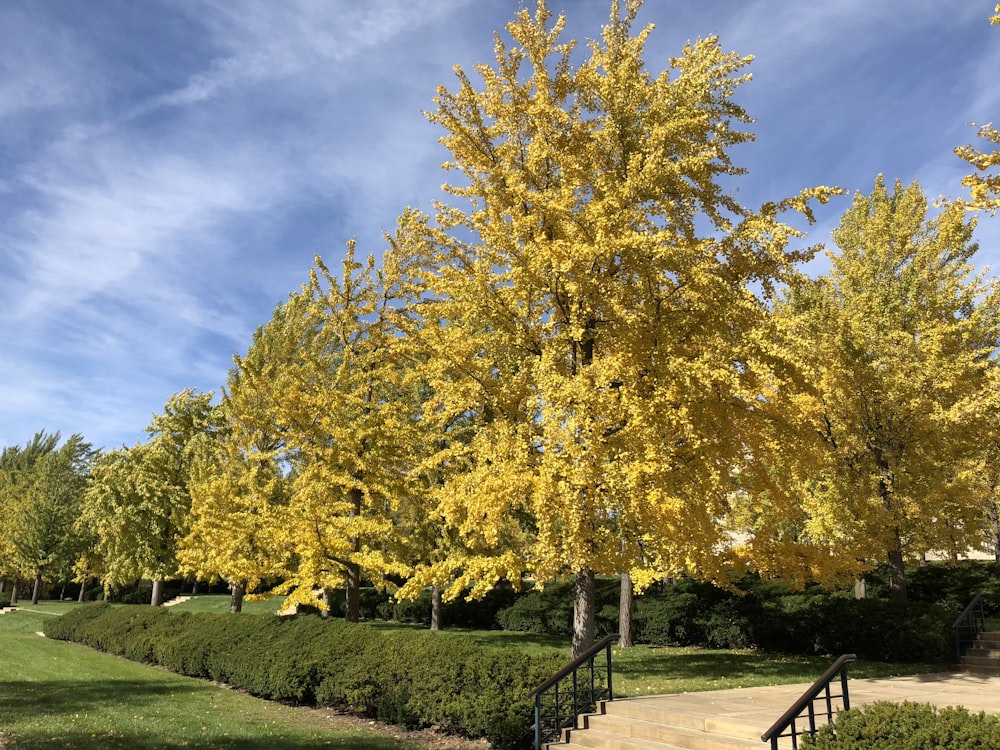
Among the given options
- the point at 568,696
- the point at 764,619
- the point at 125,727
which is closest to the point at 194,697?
the point at 125,727

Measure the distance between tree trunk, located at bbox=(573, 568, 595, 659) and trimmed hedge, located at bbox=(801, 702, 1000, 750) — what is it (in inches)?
196

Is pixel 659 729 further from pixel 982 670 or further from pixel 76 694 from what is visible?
pixel 76 694

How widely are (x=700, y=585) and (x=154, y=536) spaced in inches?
843

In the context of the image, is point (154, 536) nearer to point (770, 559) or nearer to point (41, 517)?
point (41, 517)

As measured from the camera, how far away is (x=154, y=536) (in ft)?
88.3

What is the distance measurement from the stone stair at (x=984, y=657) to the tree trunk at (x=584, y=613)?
772 centimetres

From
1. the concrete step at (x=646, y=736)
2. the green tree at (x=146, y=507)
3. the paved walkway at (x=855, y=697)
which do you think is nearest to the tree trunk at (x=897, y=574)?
the paved walkway at (x=855, y=697)

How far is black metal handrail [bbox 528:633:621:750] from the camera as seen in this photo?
8219 mm

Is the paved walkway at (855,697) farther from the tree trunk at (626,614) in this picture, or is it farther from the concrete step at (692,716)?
the tree trunk at (626,614)

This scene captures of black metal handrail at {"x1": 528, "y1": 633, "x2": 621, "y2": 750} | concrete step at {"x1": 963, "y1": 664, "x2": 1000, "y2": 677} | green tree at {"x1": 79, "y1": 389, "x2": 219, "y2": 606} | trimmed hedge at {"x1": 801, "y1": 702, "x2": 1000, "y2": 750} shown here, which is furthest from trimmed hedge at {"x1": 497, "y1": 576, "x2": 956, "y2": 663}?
green tree at {"x1": 79, "y1": 389, "x2": 219, "y2": 606}

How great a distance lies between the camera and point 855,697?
29.5 ft

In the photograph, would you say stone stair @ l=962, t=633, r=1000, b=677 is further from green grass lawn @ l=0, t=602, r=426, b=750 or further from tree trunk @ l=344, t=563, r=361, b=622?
tree trunk @ l=344, t=563, r=361, b=622

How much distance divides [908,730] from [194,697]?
1226 cm

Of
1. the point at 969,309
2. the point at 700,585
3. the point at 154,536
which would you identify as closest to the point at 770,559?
the point at 700,585
